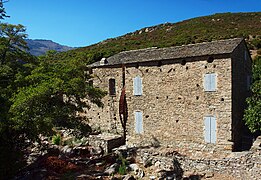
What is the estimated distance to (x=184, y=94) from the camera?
16.4 metres

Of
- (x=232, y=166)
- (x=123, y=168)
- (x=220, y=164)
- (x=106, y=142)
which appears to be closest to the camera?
(x=232, y=166)

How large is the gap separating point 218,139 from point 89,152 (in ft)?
28.1

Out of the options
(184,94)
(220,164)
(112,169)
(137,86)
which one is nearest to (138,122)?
(137,86)

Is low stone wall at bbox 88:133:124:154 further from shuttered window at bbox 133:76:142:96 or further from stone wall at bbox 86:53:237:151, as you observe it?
shuttered window at bbox 133:76:142:96

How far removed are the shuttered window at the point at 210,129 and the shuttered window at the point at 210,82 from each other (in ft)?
5.97

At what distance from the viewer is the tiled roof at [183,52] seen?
15406 mm

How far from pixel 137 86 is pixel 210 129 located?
6.13 meters

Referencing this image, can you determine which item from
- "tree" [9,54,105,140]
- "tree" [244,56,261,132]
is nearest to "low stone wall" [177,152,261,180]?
"tree" [244,56,261,132]

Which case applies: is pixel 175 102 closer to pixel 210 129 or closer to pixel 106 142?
pixel 210 129

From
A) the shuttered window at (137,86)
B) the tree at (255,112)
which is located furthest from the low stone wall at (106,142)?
the tree at (255,112)

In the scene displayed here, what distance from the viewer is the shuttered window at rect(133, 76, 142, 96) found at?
18.4m

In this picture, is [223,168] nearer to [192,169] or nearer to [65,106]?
[192,169]

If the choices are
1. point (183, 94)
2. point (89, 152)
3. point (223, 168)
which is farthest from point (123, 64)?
point (223, 168)

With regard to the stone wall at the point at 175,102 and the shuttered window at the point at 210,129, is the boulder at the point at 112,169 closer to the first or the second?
the stone wall at the point at 175,102
